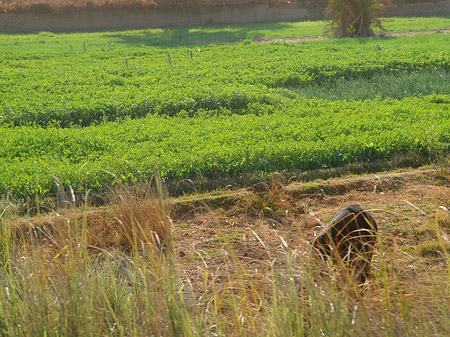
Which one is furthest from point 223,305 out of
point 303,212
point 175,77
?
point 175,77

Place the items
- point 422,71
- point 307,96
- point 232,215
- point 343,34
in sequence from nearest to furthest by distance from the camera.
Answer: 1. point 232,215
2. point 307,96
3. point 422,71
4. point 343,34

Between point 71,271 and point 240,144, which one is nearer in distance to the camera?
point 71,271

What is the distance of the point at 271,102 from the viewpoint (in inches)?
428

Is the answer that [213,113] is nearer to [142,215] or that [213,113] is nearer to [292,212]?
[292,212]

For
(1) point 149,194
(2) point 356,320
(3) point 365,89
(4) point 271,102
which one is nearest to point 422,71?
(3) point 365,89

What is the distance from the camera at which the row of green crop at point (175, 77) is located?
10.8m

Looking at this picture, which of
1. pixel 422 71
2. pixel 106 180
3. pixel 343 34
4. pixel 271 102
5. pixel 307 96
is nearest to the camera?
pixel 106 180

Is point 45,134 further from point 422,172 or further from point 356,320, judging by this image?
point 356,320

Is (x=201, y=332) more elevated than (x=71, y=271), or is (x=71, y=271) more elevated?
(x=71, y=271)

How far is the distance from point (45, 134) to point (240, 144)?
3454mm

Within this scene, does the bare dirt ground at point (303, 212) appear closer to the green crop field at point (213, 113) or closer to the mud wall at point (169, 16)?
the green crop field at point (213, 113)

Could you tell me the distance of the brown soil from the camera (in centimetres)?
536

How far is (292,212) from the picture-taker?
6.20 m

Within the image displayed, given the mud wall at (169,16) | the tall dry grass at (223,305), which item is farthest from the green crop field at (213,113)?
the mud wall at (169,16)
